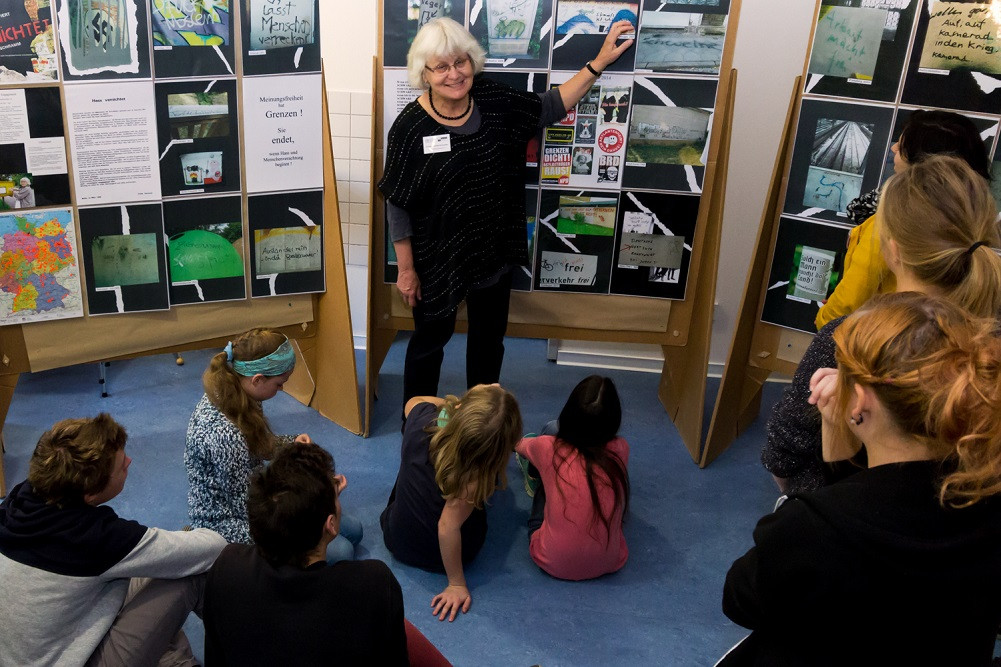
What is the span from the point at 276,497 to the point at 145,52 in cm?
186

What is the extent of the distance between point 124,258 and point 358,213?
4.21 feet

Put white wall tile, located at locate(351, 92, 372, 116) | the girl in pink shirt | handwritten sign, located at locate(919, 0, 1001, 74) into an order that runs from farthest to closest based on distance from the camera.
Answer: white wall tile, located at locate(351, 92, 372, 116), handwritten sign, located at locate(919, 0, 1001, 74), the girl in pink shirt

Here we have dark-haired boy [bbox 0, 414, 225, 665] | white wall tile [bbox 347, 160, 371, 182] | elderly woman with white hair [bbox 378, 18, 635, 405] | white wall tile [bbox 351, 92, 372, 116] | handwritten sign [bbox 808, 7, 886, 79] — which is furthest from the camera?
white wall tile [bbox 347, 160, 371, 182]

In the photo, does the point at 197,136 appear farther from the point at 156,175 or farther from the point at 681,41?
the point at 681,41

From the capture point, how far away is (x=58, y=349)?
10.2ft

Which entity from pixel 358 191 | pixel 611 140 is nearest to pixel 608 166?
pixel 611 140

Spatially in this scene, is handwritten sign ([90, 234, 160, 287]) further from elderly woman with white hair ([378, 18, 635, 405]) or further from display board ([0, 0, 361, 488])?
elderly woman with white hair ([378, 18, 635, 405])

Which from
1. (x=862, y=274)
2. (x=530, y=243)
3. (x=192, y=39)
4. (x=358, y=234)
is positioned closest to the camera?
(x=862, y=274)

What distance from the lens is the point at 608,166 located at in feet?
11.1

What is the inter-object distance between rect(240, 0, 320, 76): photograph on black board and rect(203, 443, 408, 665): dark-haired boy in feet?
6.08

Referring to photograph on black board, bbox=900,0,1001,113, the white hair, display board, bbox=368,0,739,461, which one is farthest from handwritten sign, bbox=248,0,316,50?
photograph on black board, bbox=900,0,1001,113

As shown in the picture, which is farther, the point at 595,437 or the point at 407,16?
the point at 407,16

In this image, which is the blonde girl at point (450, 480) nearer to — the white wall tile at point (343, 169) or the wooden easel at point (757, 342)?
the wooden easel at point (757, 342)

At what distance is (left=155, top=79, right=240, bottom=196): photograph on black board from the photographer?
3.00 m
